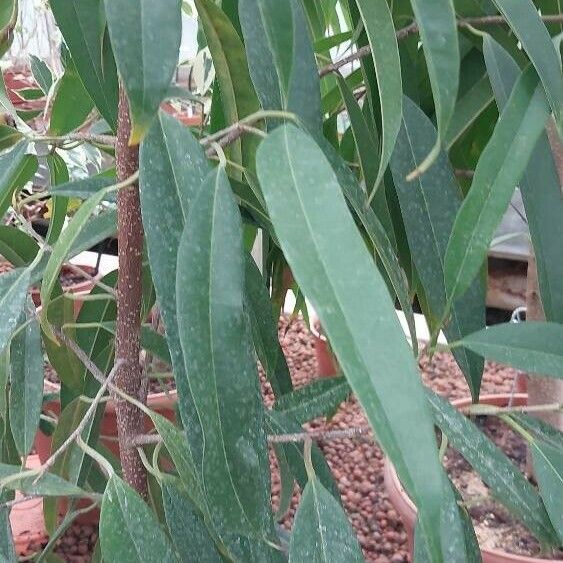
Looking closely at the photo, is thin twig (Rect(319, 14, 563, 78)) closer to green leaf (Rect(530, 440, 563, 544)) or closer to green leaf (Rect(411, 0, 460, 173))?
green leaf (Rect(411, 0, 460, 173))

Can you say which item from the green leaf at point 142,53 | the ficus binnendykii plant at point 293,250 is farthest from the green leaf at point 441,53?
the green leaf at point 142,53

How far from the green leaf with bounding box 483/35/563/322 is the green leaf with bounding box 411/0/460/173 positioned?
0.46 ft

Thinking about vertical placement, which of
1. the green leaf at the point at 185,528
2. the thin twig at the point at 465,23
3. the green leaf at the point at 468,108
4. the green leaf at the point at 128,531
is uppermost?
the thin twig at the point at 465,23

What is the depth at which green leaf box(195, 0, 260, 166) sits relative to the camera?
399 millimetres

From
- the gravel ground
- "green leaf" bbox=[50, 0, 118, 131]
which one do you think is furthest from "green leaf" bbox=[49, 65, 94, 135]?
the gravel ground

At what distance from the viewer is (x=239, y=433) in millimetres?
323

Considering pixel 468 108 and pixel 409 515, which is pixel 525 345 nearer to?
pixel 468 108

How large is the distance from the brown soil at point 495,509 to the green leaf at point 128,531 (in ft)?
1.08

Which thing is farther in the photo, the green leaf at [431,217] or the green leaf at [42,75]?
the green leaf at [42,75]

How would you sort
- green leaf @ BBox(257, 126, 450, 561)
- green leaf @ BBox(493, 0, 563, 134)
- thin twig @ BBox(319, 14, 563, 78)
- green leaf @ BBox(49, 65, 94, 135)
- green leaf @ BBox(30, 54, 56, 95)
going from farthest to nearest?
1. green leaf @ BBox(30, 54, 56, 95)
2. green leaf @ BBox(49, 65, 94, 135)
3. thin twig @ BBox(319, 14, 563, 78)
4. green leaf @ BBox(493, 0, 563, 134)
5. green leaf @ BBox(257, 126, 450, 561)

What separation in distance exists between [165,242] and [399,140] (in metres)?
0.17

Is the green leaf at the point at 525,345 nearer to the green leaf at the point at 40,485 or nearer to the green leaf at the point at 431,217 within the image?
the green leaf at the point at 431,217

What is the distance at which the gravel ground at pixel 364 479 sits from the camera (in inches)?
35.4

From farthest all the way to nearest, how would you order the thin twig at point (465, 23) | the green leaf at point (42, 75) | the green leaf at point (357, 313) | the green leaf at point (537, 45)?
the green leaf at point (42, 75), the thin twig at point (465, 23), the green leaf at point (537, 45), the green leaf at point (357, 313)
